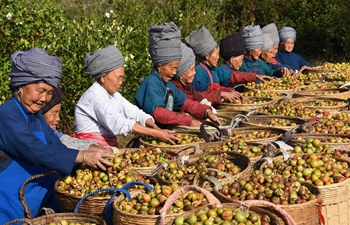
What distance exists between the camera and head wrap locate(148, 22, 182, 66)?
240 inches

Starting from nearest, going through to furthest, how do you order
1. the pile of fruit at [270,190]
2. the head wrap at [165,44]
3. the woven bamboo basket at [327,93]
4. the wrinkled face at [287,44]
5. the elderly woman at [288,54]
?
the pile of fruit at [270,190] → the head wrap at [165,44] → the woven bamboo basket at [327,93] → the elderly woman at [288,54] → the wrinkled face at [287,44]

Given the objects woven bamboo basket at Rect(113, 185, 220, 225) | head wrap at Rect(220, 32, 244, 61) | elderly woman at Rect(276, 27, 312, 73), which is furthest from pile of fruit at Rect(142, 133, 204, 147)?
elderly woman at Rect(276, 27, 312, 73)

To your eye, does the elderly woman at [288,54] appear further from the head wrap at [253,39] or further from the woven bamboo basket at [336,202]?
the woven bamboo basket at [336,202]

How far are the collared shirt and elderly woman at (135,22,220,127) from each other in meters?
0.33

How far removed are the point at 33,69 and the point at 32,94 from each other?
18 centimetres

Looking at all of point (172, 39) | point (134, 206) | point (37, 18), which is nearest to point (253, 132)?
point (172, 39)

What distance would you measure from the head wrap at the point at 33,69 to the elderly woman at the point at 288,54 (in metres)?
8.05

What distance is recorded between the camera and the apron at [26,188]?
396 cm

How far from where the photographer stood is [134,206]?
3.57m

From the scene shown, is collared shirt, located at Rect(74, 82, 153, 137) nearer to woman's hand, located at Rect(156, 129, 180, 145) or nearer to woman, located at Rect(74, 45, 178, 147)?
woman, located at Rect(74, 45, 178, 147)

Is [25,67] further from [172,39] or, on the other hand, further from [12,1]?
[12,1]

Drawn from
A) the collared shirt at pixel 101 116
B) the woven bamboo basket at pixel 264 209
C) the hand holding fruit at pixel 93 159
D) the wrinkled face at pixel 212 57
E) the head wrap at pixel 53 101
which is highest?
the wrinkled face at pixel 212 57

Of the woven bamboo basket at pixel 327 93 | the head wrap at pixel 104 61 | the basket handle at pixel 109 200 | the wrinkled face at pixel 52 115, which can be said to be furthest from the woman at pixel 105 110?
the woven bamboo basket at pixel 327 93

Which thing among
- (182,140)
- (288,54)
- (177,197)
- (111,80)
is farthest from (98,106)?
(288,54)
